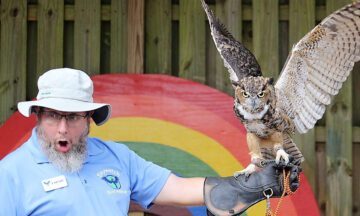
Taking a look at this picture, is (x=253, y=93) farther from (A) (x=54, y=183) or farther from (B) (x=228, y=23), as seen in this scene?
(B) (x=228, y=23)

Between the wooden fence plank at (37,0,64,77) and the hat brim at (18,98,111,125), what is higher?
the wooden fence plank at (37,0,64,77)

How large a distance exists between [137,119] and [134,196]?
0.93 metres

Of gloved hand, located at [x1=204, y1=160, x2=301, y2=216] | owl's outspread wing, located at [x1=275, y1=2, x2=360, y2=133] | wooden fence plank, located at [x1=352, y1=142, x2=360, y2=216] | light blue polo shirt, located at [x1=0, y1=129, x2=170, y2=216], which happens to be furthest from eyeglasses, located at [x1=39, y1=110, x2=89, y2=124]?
wooden fence plank, located at [x1=352, y1=142, x2=360, y2=216]

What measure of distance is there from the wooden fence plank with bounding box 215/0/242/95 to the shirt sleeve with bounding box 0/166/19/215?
1592 millimetres

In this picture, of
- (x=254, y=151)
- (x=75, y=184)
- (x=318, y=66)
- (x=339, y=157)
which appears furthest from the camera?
(x=339, y=157)

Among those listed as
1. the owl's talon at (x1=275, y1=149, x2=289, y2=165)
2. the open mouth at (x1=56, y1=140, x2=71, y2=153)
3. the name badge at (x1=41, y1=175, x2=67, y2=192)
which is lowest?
the name badge at (x1=41, y1=175, x2=67, y2=192)

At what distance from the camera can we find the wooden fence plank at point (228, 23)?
12.2 feet

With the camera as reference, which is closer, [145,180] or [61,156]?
[61,156]

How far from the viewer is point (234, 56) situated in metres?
2.91

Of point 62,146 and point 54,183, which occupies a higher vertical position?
point 62,146

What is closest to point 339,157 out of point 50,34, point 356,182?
point 356,182

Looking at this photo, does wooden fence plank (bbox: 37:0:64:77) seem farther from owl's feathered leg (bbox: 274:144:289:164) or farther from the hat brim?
owl's feathered leg (bbox: 274:144:289:164)

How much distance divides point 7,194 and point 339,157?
1894 mm

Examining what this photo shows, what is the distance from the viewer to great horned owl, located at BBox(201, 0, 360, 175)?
2.62m
